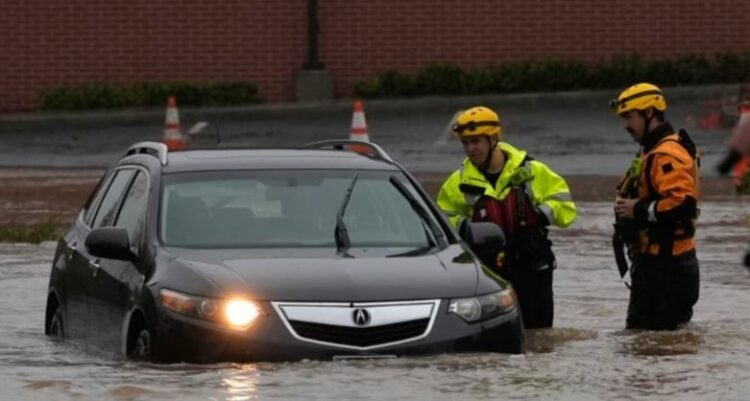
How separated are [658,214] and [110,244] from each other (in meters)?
2.92

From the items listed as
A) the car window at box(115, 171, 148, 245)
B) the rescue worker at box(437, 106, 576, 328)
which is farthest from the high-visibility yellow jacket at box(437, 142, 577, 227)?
the car window at box(115, 171, 148, 245)

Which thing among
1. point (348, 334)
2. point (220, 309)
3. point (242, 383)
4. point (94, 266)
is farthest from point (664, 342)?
point (242, 383)

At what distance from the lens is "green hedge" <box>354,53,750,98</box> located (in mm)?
29844

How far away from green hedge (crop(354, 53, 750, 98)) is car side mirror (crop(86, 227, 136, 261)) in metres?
19.9

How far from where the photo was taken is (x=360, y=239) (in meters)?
10.3

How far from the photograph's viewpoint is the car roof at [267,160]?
10.7 metres

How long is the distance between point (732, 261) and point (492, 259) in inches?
190

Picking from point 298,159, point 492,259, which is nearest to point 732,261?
point 492,259

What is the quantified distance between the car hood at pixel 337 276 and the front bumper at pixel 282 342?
0.14 meters

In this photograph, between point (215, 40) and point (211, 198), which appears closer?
point (211, 198)

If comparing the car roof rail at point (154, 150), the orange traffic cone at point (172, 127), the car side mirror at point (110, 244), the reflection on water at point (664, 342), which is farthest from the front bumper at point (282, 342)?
the orange traffic cone at point (172, 127)

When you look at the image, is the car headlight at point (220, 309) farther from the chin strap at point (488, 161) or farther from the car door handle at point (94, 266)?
the chin strap at point (488, 161)

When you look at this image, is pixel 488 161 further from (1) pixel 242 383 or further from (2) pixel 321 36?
(2) pixel 321 36

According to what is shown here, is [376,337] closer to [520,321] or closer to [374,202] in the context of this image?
[520,321]
